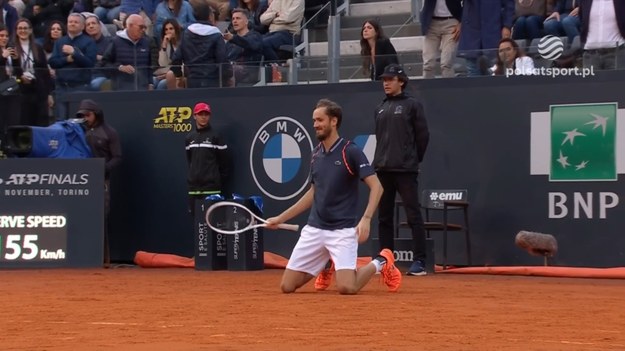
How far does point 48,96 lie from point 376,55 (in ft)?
16.4

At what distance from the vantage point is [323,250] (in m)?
11.2

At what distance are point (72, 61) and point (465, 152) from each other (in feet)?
21.3

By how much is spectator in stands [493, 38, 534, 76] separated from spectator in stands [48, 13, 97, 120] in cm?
606

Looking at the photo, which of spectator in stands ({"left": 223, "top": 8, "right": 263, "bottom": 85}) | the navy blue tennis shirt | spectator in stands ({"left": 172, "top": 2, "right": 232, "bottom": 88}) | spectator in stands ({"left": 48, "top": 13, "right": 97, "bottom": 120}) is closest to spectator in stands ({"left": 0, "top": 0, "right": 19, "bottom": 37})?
spectator in stands ({"left": 48, "top": 13, "right": 97, "bottom": 120})

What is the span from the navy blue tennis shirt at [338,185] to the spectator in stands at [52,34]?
8755 mm

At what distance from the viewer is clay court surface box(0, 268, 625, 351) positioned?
24.4 ft

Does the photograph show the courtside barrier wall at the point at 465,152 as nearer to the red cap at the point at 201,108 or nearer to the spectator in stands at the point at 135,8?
the red cap at the point at 201,108

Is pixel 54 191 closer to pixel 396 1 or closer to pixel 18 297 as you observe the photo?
pixel 18 297

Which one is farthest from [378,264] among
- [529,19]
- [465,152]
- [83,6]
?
[83,6]

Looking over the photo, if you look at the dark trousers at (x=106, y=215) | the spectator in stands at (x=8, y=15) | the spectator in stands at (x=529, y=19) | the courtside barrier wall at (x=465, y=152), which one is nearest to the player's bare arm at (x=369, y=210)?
the courtside barrier wall at (x=465, y=152)

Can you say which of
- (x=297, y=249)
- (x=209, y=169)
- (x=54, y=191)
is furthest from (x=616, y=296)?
(x=54, y=191)

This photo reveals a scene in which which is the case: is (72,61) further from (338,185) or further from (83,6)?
(338,185)

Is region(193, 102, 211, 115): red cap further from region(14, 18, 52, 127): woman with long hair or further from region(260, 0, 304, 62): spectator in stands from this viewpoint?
region(14, 18, 52, 127): woman with long hair

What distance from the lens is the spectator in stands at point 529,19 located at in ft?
50.0
